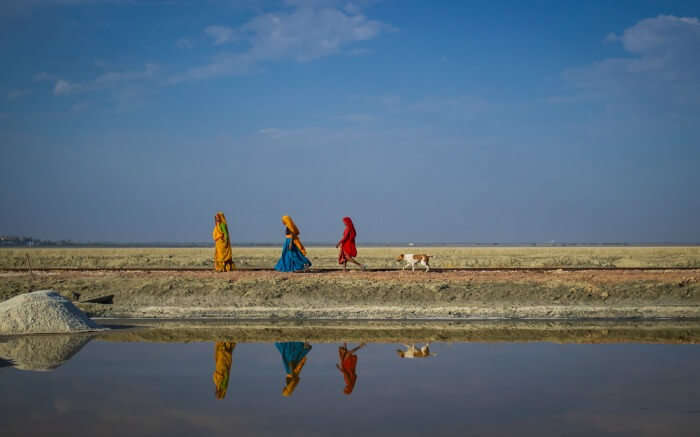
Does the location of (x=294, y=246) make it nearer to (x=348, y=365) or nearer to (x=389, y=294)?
(x=389, y=294)

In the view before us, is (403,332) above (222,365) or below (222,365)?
below

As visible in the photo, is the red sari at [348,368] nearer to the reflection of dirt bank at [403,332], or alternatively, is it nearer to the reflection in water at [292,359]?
the reflection in water at [292,359]

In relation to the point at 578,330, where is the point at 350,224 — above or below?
above

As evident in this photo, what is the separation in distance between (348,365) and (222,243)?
12403mm

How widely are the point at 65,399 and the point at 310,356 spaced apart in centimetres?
439

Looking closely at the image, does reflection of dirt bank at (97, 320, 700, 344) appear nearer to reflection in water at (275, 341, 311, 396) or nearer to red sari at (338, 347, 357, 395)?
reflection in water at (275, 341, 311, 396)

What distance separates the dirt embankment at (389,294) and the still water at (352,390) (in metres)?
5.11

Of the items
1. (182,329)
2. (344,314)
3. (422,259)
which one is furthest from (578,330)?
(182,329)

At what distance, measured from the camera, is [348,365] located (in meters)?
10.8

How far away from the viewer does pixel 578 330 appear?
15305 mm

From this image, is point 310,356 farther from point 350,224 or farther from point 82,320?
point 350,224

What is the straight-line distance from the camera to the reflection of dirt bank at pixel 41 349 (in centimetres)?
1111

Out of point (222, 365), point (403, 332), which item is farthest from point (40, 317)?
point (403, 332)

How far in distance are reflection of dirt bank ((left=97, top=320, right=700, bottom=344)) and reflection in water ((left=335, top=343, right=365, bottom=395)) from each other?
1145 millimetres
